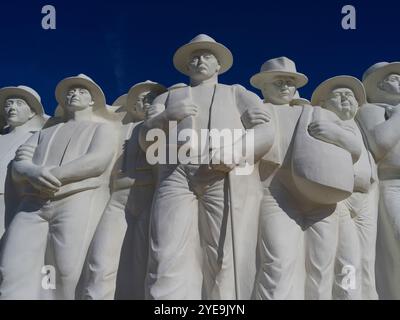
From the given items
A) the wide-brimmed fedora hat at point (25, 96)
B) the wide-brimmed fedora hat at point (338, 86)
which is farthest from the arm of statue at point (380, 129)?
the wide-brimmed fedora hat at point (25, 96)

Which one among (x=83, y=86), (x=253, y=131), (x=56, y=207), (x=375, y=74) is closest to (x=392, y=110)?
(x=375, y=74)

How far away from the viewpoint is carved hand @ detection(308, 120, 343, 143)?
6.67 meters

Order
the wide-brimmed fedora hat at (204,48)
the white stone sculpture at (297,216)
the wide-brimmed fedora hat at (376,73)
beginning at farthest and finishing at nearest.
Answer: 1. the wide-brimmed fedora hat at (376,73)
2. the wide-brimmed fedora hat at (204,48)
3. the white stone sculpture at (297,216)

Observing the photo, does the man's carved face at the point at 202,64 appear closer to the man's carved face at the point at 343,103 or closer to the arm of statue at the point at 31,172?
the man's carved face at the point at 343,103

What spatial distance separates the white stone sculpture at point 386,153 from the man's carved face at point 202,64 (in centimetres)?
184

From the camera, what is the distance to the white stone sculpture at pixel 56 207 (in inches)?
264

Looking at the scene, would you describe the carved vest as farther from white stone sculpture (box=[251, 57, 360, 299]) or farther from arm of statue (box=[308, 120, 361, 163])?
arm of statue (box=[308, 120, 361, 163])

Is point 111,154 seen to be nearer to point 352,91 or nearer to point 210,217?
point 210,217

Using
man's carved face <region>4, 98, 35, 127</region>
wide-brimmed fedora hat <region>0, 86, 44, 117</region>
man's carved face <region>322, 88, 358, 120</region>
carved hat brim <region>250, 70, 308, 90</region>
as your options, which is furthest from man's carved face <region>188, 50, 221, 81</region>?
man's carved face <region>4, 98, 35, 127</region>

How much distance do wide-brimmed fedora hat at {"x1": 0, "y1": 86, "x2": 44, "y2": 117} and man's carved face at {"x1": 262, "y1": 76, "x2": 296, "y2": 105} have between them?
9.46 ft

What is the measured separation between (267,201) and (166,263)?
1.25 m

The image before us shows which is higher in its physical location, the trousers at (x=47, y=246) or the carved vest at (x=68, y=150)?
the carved vest at (x=68, y=150)

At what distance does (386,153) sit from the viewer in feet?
24.1

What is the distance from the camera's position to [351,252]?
666 cm
